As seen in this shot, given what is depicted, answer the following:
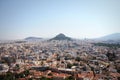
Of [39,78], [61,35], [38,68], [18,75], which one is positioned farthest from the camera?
[61,35]

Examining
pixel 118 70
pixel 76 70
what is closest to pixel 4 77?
pixel 76 70

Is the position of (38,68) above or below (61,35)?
below

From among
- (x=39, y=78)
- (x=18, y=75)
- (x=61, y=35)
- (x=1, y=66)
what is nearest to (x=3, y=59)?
(x=1, y=66)

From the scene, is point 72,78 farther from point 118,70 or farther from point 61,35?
point 61,35

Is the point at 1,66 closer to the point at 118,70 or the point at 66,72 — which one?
the point at 66,72

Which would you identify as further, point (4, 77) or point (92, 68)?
point (92, 68)

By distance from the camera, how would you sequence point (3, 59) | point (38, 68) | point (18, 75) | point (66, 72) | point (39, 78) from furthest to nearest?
point (3, 59) → point (38, 68) → point (66, 72) → point (18, 75) → point (39, 78)

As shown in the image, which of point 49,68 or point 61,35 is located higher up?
point 61,35

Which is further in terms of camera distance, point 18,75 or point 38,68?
point 38,68

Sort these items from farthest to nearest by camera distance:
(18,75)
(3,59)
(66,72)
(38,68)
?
1. (3,59)
2. (38,68)
3. (66,72)
4. (18,75)
